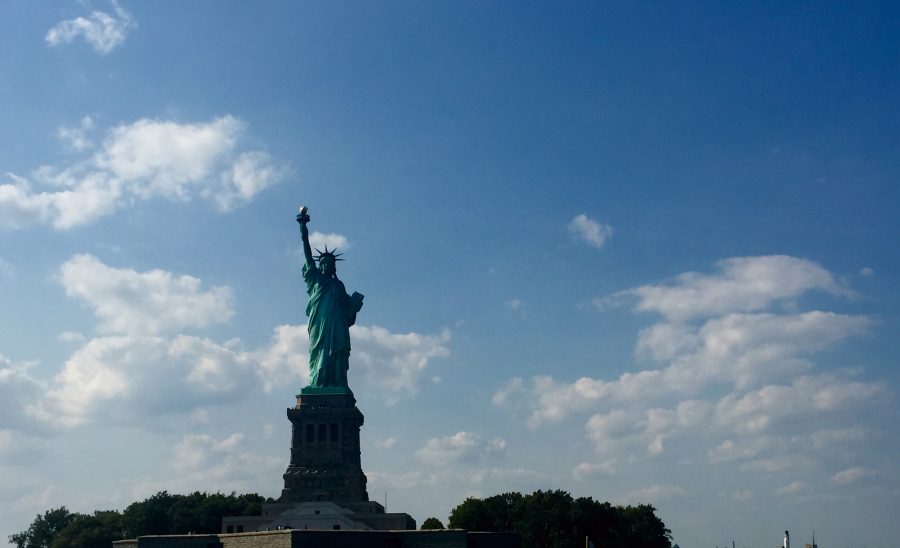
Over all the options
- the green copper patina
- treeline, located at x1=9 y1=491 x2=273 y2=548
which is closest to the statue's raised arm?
the green copper patina

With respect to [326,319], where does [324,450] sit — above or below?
below

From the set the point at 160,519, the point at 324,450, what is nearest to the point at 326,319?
the point at 324,450

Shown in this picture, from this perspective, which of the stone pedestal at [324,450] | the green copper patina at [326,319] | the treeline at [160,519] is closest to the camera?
the stone pedestal at [324,450]

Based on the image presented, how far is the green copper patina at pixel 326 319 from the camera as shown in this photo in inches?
2832

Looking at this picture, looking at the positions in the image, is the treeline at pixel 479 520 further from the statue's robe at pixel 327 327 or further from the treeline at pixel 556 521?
the statue's robe at pixel 327 327

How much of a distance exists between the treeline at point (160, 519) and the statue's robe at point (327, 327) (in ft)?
66.3

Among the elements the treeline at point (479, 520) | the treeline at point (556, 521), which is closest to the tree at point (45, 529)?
the treeline at point (479, 520)

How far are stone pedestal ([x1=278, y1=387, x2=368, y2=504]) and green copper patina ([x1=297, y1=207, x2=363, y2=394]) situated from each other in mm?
962

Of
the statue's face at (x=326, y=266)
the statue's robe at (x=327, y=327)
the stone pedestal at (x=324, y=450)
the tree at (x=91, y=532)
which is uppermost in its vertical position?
the statue's face at (x=326, y=266)

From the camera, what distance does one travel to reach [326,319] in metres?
73.4

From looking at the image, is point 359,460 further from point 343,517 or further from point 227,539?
point 227,539

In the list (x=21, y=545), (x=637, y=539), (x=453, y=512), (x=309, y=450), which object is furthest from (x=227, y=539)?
(x=21, y=545)

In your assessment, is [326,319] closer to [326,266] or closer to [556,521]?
[326,266]

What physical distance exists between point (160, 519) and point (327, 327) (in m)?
26.2
